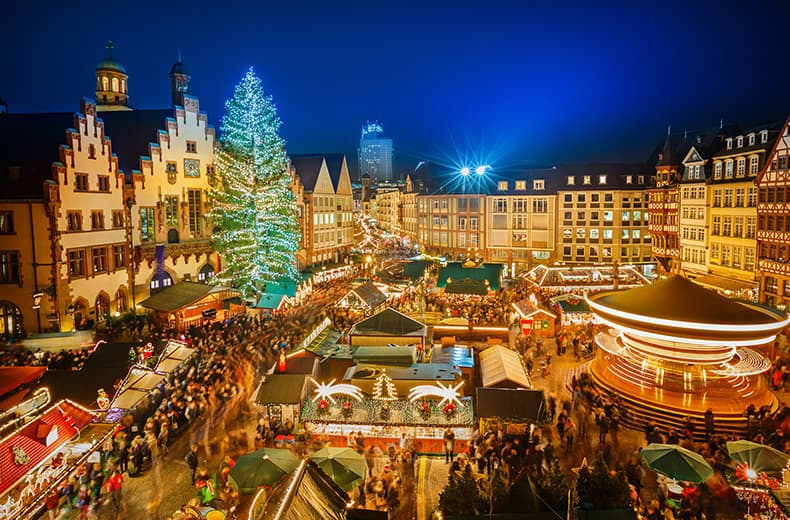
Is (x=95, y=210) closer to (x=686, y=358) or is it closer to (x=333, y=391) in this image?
(x=333, y=391)

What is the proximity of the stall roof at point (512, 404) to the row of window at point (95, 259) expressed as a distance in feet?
79.0

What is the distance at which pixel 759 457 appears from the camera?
13438mm

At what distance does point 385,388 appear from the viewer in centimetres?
1750

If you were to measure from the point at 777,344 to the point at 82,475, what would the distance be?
30.6m

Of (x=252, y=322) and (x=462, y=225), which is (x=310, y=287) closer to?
(x=252, y=322)

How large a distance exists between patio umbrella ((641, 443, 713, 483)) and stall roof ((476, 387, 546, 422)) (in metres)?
3.22

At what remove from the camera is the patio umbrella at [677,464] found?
13.0 metres

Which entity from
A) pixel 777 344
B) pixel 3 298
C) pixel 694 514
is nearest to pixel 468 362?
pixel 694 514

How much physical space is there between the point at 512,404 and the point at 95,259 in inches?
1025

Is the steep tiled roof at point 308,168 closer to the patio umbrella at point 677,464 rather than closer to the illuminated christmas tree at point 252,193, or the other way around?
the illuminated christmas tree at point 252,193

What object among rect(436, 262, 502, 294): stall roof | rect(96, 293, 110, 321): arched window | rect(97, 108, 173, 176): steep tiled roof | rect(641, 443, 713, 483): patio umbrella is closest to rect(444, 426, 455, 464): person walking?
rect(641, 443, 713, 483): patio umbrella

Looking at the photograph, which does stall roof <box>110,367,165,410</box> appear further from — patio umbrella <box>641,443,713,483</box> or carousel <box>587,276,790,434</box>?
carousel <box>587,276,790,434</box>

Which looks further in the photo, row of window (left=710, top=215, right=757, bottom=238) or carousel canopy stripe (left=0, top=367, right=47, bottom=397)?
row of window (left=710, top=215, right=757, bottom=238)

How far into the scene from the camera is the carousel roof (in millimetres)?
19266
